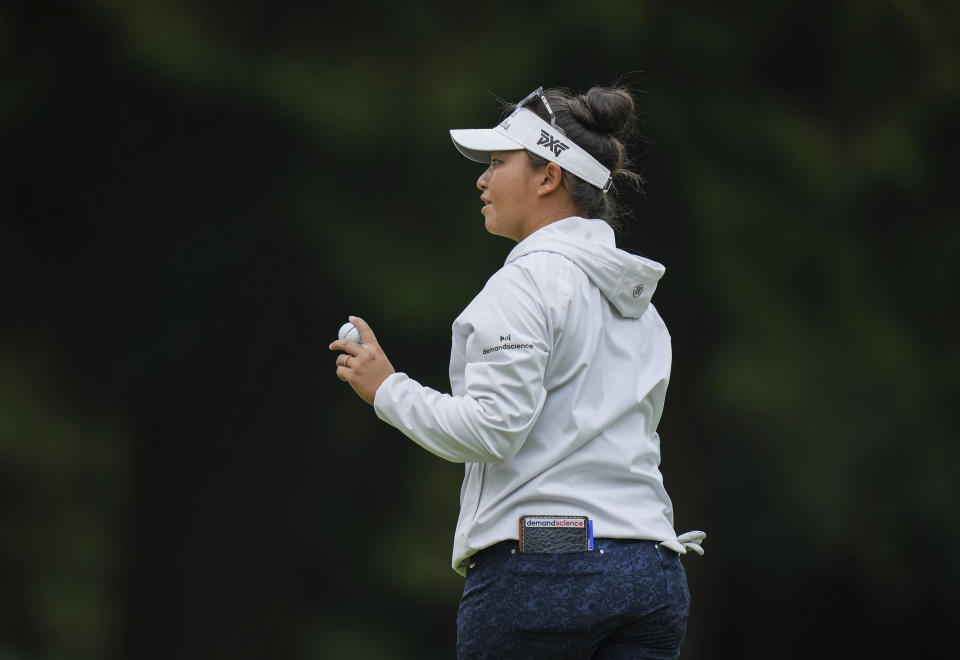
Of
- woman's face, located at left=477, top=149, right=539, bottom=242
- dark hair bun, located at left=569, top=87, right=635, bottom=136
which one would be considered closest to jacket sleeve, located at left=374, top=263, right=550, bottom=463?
woman's face, located at left=477, top=149, right=539, bottom=242

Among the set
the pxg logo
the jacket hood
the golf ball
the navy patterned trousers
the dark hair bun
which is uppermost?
the dark hair bun

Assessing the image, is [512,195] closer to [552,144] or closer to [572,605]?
[552,144]

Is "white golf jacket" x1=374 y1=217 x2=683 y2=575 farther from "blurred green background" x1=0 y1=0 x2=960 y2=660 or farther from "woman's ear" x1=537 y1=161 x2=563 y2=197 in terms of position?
"blurred green background" x1=0 y1=0 x2=960 y2=660

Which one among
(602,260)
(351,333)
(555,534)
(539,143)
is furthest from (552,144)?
(555,534)

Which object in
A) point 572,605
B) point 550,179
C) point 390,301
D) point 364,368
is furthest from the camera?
point 390,301

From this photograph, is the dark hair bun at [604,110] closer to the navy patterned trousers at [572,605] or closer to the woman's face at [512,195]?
the woman's face at [512,195]

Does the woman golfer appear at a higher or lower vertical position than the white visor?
lower

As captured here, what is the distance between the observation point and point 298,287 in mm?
4262

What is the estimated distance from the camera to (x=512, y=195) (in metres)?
1.86

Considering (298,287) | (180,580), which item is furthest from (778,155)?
(180,580)

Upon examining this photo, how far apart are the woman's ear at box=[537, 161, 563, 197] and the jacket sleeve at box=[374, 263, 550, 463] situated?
267 mm

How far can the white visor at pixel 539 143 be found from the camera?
185 cm

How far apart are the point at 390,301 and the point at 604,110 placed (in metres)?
2.53

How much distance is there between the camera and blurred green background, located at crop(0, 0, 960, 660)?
13.5 feet
